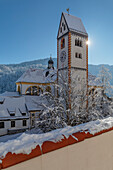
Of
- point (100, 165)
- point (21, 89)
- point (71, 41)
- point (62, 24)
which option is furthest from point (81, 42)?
point (100, 165)

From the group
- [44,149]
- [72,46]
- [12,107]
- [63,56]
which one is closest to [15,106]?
[12,107]

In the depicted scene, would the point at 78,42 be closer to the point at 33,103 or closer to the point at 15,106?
the point at 33,103

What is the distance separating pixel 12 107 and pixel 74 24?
567 inches

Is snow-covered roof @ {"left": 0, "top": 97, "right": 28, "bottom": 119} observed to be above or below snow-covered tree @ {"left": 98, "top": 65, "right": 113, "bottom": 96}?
below

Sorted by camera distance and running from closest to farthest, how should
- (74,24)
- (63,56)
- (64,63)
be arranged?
(64,63) → (63,56) → (74,24)

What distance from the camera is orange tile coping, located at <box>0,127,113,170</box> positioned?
88cm

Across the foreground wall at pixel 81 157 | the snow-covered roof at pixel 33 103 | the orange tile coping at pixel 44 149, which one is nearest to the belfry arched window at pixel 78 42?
the snow-covered roof at pixel 33 103

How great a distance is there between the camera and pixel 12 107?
55.6 ft

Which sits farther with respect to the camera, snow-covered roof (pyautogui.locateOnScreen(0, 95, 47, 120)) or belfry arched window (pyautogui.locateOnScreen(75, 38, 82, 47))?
belfry arched window (pyautogui.locateOnScreen(75, 38, 82, 47))

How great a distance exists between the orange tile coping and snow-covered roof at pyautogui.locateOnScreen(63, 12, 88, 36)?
16429 millimetres

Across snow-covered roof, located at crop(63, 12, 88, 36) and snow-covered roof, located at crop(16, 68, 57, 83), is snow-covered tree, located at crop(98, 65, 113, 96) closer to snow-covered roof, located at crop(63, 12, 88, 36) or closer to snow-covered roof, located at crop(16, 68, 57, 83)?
snow-covered roof, located at crop(63, 12, 88, 36)

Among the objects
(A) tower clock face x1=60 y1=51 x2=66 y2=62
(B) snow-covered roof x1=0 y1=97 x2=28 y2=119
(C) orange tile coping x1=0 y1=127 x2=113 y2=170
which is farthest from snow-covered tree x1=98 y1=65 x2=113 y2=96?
(C) orange tile coping x1=0 y1=127 x2=113 y2=170

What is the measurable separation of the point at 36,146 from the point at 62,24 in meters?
18.9

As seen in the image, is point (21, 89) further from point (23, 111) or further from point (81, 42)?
point (81, 42)
